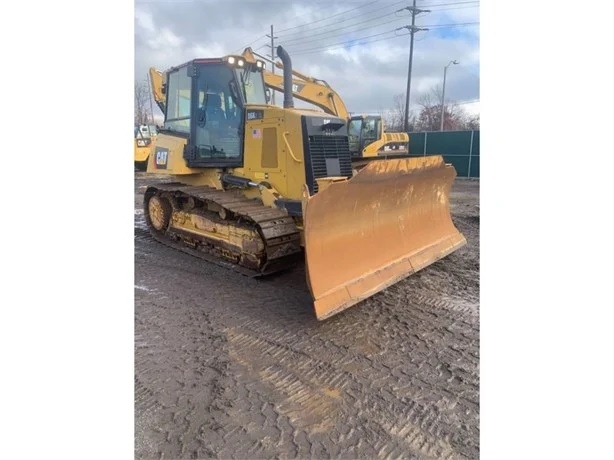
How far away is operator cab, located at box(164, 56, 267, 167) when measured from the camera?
13.7 feet

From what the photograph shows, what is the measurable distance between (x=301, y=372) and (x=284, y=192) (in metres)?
2.00

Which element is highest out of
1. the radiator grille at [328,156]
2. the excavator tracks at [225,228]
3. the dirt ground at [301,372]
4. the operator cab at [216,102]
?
the operator cab at [216,102]

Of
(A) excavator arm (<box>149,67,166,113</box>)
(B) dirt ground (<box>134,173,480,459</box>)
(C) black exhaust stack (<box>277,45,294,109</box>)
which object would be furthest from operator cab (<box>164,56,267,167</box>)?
(B) dirt ground (<box>134,173,480,459</box>)

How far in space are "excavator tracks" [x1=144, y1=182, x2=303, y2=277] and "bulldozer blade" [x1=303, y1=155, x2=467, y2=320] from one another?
0.71 metres

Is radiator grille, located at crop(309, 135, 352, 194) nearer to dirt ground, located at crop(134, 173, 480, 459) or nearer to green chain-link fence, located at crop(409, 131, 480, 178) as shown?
dirt ground, located at crop(134, 173, 480, 459)

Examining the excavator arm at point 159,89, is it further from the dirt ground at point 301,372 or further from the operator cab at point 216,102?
the dirt ground at point 301,372

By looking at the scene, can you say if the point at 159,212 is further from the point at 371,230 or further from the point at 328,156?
the point at 371,230

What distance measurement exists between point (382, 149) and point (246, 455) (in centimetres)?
1178

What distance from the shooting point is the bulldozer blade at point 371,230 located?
2.89 meters

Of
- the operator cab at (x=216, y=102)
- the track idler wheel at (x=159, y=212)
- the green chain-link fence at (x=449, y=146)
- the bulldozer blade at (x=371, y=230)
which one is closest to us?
the bulldozer blade at (x=371, y=230)

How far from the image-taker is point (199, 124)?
4.40m

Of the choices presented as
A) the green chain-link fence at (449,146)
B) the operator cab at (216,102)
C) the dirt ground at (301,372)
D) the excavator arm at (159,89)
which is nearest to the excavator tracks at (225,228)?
the dirt ground at (301,372)

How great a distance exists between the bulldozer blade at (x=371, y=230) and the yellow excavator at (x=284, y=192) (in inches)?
0.4

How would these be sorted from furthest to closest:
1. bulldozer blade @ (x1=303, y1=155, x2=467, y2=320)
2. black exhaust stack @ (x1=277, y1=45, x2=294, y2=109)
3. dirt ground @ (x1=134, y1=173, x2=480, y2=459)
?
black exhaust stack @ (x1=277, y1=45, x2=294, y2=109), bulldozer blade @ (x1=303, y1=155, x2=467, y2=320), dirt ground @ (x1=134, y1=173, x2=480, y2=459)
